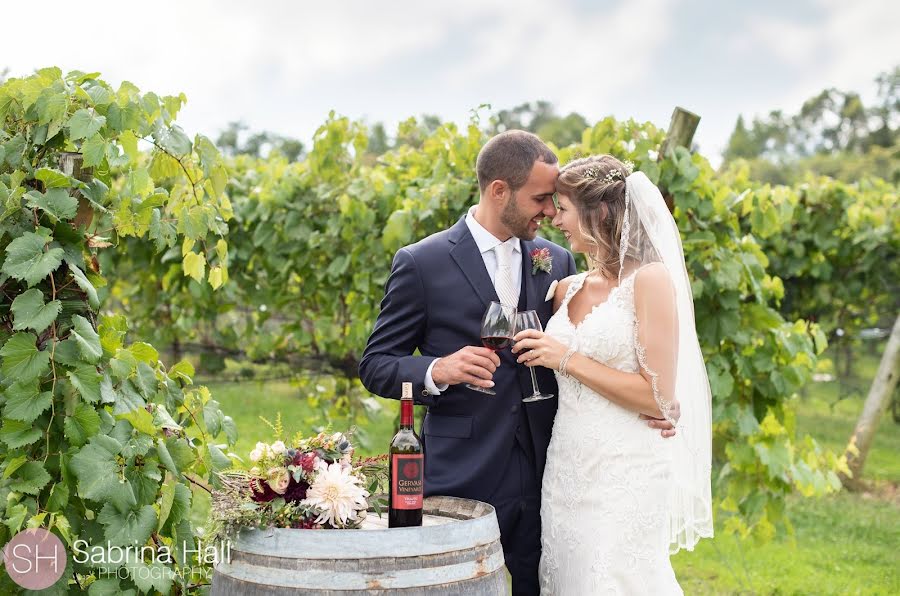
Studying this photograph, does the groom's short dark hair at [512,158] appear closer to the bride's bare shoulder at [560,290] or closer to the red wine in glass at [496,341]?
the bride's bare shoulder at [560,290]

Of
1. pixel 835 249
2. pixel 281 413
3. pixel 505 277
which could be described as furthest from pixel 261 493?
pixel 281 413

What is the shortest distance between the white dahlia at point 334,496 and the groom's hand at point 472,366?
528 millimetres

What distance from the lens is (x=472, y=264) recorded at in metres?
3.30

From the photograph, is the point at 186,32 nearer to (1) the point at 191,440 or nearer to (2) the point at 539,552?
(1) the point at 191,440

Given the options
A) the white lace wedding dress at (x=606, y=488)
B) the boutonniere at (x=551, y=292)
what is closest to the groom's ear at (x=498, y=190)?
the boutonniere at (x=551, y=292)

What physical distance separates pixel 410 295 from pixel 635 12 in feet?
26.2

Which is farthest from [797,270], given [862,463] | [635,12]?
[635,12]

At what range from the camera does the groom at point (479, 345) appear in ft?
10.5

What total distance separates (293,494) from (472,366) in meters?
0.68

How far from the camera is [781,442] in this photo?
550 centimetres

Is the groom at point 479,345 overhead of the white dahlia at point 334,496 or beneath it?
overhead

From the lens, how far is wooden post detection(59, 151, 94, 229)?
2801 millimetres

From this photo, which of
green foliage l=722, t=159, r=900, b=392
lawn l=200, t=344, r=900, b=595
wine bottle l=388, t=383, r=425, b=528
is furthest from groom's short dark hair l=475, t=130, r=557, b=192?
green foliage l=722, t=159, r=900, b=392

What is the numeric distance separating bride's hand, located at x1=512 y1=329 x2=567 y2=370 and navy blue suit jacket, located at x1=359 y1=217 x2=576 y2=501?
0.15 m
